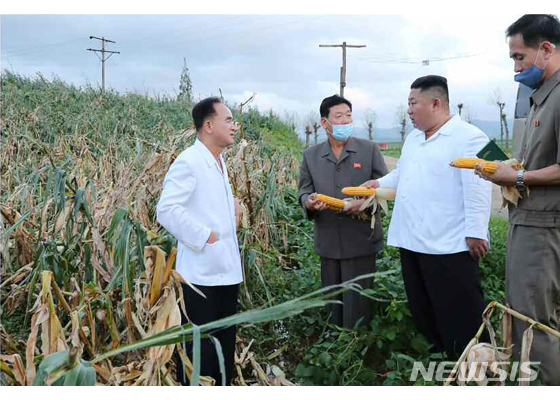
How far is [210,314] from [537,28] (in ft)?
5.94

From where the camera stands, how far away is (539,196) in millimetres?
2270

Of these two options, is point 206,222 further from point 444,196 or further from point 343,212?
point 444,196

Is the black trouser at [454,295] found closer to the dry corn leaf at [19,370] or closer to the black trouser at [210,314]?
the black trouser at [210,314]

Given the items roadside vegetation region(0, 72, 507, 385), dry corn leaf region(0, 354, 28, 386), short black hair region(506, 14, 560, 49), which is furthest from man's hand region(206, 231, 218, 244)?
short black hair region(506, 14, 560, 49)

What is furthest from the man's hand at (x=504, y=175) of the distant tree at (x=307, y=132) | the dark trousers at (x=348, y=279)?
the distant tree at (x=307, y=132)

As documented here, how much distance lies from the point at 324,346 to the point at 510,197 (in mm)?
1298

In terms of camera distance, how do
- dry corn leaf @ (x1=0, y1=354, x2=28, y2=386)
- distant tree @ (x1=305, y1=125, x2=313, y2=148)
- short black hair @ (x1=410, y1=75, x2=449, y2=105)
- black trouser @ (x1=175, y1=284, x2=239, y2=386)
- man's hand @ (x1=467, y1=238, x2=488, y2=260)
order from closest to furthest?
1. dry corn leaf @ (x1=0, y1=354, x2=28, y2=386)
2. black trouser @ (x1=175, y1=284, x2=239, y2=386)
3. man's hand @ (x1=467, y1=238, x2=488, y2=260)
4. short black hair @ (x1=410, y1=75, x2=449, y2=105)
5. distant tree @ (x1=305, y1=125, x2=313, y2=148)

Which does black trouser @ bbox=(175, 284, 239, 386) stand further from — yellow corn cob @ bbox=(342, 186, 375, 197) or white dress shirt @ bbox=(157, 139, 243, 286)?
yellow corn cob @ bbox=(342, 186, 375, 197)

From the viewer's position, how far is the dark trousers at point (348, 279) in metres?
3.20

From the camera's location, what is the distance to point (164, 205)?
7.79 ft

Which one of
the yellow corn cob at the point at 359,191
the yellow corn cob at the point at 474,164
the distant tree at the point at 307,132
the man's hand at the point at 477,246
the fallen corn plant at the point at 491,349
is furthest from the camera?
the distant tree at the point at 307,132

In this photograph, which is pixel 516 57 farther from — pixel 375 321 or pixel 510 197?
pixel 375 321

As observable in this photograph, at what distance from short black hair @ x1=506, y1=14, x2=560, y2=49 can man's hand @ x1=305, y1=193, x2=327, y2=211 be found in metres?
1.33

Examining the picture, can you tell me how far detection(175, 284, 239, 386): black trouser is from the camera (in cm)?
246
